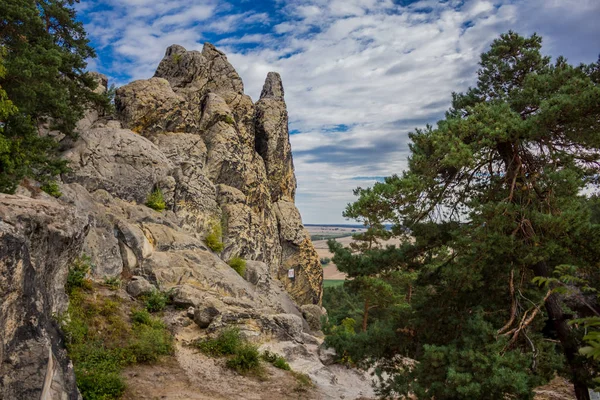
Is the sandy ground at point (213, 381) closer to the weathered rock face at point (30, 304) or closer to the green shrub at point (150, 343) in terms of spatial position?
the green shrub at point (150, 343)

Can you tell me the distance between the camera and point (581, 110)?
6746mm

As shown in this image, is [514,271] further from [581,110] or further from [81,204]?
[81,204]

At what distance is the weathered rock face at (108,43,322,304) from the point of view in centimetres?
1941

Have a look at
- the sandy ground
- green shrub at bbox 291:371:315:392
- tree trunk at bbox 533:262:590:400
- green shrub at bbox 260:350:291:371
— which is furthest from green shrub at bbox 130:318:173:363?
tree trunk at bbox 533:262:590:400

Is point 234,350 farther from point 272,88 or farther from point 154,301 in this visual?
point 272,88

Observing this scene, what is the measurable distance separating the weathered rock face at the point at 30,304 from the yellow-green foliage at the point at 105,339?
1327 millimetres

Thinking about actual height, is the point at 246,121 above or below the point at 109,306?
above

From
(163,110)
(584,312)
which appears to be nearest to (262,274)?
(163,110)

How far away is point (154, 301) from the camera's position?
498 inches

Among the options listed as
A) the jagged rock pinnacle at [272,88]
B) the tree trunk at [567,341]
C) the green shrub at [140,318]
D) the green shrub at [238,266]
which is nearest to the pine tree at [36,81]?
the green shrub at [140,318]

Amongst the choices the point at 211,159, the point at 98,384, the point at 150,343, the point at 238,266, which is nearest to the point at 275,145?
the point at 211,159

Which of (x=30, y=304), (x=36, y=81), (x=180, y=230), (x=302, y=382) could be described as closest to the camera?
(x=30, y=304)

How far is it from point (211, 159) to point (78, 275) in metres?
17.2

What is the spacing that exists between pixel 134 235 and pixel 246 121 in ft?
63.2
